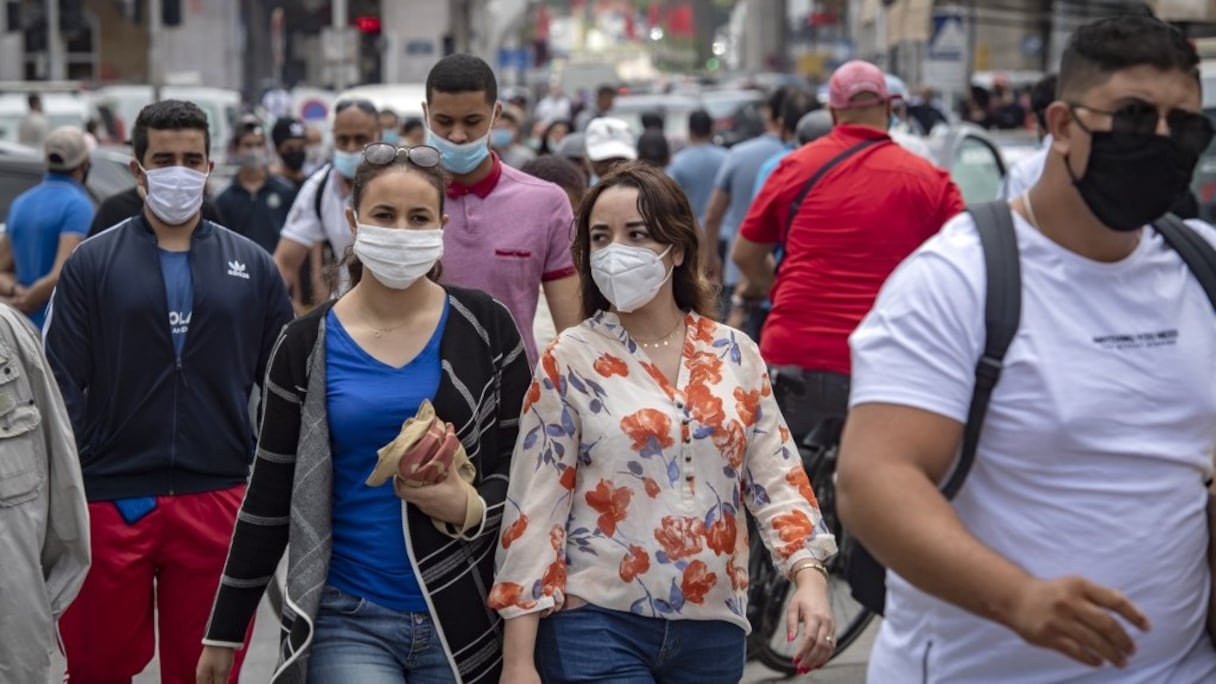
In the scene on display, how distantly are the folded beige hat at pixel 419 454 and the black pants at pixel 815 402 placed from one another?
310cm

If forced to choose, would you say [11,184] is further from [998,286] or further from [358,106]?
[998,286]

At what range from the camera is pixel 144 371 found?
18.5ft

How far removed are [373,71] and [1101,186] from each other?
219 feet

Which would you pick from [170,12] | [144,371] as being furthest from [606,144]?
[170,12]

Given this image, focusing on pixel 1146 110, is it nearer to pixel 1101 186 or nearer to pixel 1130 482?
pixel 1101 186

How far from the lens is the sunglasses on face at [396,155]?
461cm

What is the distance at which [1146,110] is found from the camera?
3.11 m

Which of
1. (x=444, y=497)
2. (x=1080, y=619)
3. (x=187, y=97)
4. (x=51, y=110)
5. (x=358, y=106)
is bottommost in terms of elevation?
(x=51, y=110)

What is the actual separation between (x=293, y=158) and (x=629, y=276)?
8710 mm

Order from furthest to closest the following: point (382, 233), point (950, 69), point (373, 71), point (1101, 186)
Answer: point (373, 71) < point (950, 69) < point (382, 233) < point (1101, 186)

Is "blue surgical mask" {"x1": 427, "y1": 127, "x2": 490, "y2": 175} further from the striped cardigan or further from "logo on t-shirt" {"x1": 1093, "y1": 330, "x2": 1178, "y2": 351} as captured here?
"logo on t-shirt" {"x1": 1093, "y1": 330, "x2": 1178, "y2": 351}

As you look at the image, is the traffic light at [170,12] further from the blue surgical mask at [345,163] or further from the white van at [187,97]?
the blue surgical mask at [345,163]

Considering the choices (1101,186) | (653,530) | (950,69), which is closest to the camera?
(1101,186)

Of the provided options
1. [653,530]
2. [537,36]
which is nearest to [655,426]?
[653,530]
